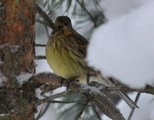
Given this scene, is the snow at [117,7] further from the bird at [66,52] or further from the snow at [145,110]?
the bird at [66,52]

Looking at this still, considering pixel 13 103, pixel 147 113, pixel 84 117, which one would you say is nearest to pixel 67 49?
pixel 84 117

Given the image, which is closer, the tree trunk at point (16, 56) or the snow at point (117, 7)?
the snow at point (117, 7)

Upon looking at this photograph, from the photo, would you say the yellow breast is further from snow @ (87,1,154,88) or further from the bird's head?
snow @ (87,1,154,88)

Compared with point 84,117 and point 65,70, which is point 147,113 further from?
point 84,117

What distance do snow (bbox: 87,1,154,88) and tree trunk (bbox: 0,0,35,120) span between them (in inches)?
38.4

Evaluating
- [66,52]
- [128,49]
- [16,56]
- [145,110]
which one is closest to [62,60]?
[66,52]

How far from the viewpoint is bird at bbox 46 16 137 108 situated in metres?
2.33

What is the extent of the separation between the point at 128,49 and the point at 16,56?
1076 mm

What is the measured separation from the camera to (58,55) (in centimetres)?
238

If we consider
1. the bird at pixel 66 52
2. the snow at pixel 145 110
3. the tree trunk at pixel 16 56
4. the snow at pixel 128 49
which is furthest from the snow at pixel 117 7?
the bird at pixel 66 52

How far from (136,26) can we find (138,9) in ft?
0.34

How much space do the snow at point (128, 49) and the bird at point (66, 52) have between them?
4.72 feet

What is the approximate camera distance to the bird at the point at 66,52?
2.33 m

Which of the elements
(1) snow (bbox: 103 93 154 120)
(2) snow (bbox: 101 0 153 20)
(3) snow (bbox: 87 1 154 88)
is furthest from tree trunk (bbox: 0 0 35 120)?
(3) snow (bbox: 87 1 154 88)
